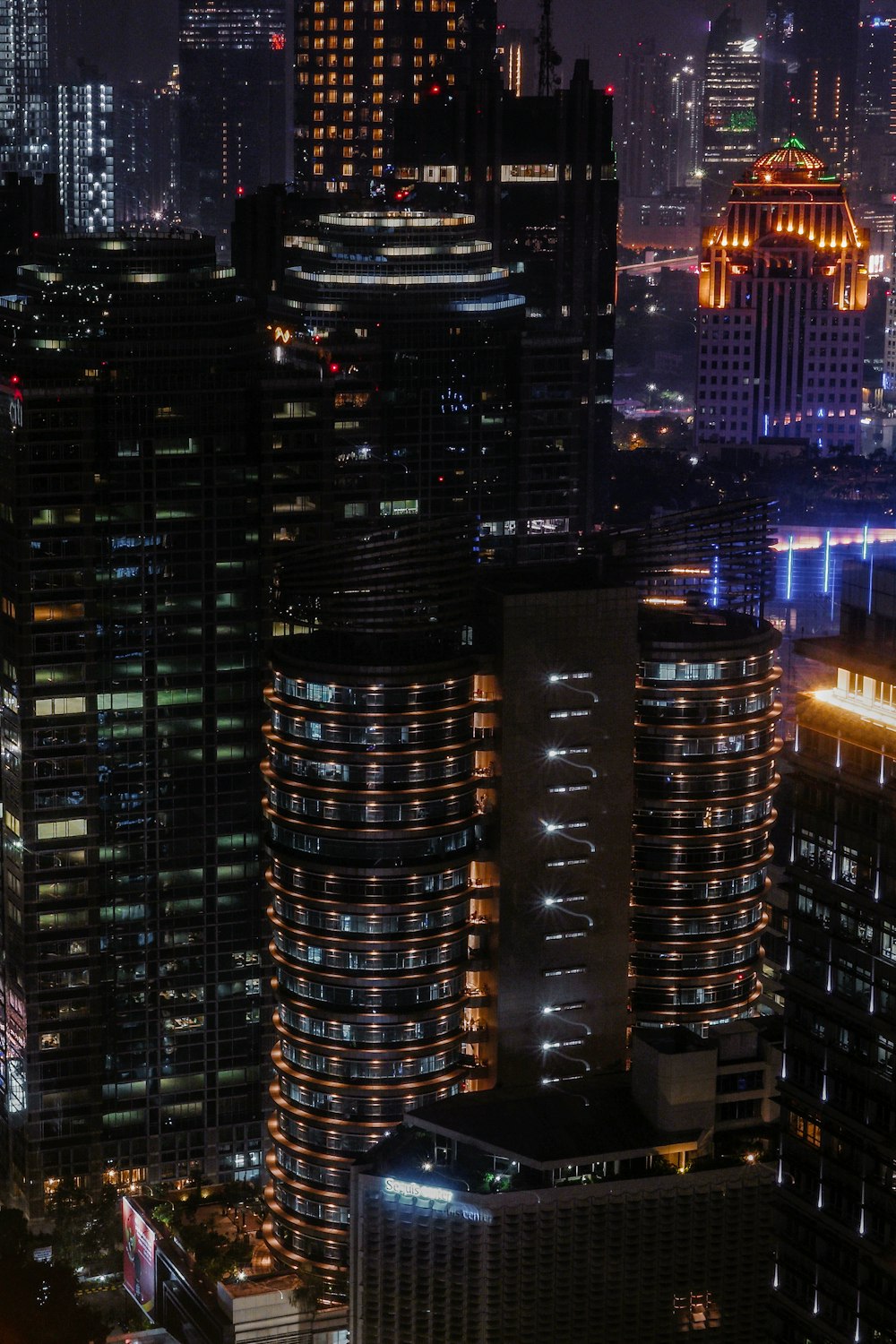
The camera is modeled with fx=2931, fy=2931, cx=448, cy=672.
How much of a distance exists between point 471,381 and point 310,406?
60.8ft

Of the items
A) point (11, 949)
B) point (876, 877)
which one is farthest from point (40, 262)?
point (876, 877)

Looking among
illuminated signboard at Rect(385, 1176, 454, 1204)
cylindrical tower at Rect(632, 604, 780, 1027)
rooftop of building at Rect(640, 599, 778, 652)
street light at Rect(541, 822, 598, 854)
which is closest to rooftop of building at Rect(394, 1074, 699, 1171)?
illuminated signboard at Rect(385, 1176, 454, 1204)

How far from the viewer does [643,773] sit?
437 feet

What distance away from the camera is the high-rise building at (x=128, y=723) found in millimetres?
137875

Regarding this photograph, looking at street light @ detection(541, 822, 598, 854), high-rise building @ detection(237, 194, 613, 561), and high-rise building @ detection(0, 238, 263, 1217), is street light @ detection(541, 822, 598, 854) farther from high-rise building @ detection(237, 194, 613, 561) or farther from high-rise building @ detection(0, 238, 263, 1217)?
high-rise building @ detection(237, 194, 613, 561)

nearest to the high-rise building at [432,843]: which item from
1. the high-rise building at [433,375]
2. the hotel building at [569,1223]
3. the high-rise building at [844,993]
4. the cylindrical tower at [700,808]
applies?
the cylindrical tower at [700,808]

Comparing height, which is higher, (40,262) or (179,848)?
(40,262)

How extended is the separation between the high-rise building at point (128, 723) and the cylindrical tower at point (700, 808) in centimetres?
2125

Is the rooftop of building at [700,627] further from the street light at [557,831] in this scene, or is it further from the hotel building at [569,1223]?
the hotel building at [569,1223]

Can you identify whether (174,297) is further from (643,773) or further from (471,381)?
(643,773)

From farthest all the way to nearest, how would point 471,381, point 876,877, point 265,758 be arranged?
point 471,381 → point 265,758 → point 876,877

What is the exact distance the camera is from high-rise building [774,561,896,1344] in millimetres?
93188

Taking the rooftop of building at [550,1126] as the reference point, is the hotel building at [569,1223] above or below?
below

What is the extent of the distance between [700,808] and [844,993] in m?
38.7
